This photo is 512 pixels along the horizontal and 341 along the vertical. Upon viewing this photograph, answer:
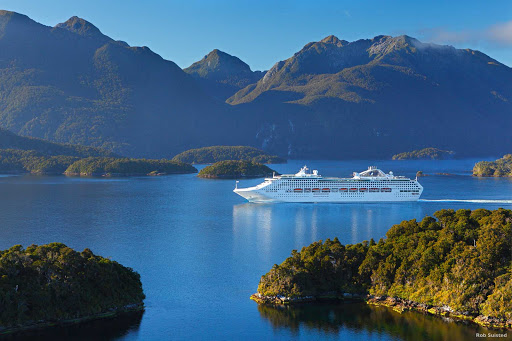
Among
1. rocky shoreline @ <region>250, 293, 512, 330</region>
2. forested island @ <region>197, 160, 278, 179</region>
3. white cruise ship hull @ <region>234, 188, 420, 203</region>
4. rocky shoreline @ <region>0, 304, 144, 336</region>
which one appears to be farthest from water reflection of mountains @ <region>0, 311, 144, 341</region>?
forested island @ <region>197, 160, 278, 179</region>

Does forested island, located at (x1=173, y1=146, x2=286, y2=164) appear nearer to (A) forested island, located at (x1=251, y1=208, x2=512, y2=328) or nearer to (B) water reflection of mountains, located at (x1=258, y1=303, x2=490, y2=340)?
(A) forested island, located at (x1=251, y1=208, x2=512, y2=328)

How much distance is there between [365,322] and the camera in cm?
3052

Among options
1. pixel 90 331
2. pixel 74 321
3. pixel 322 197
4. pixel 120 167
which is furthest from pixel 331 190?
pixel 120 167

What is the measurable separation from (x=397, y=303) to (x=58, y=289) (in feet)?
52.4

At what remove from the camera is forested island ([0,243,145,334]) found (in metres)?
28.7

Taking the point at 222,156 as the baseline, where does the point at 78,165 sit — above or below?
below

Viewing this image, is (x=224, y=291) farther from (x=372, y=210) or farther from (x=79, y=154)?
(x=79, y=154)

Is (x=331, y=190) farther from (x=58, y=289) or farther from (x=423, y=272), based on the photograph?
(x=58, y=289)

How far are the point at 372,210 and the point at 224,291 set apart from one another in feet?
125

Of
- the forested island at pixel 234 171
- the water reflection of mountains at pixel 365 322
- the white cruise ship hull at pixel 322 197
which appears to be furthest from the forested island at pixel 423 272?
the forested island at pixel 234 171

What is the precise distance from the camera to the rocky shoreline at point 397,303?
1148 inches

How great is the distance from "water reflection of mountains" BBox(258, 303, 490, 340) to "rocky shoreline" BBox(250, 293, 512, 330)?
1.33 ft

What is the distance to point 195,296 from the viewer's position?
113ft

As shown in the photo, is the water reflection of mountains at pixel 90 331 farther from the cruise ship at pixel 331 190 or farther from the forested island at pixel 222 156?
the forested island at pixel 222 156
